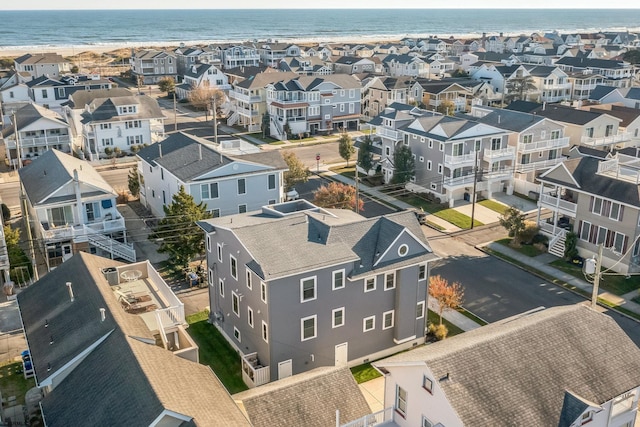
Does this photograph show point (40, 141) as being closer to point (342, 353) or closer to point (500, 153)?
point (500, 153)

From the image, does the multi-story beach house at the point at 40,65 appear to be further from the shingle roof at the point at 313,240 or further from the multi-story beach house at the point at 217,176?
the shingle roof at the point at 313,240

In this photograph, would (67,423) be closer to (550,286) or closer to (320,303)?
(320,303)

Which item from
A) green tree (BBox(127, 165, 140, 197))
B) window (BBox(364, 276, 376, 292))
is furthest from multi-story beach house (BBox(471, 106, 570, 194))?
green tree (BBox(127, 165, 140, 197))

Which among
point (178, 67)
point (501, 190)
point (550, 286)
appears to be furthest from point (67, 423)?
point (178, 67)

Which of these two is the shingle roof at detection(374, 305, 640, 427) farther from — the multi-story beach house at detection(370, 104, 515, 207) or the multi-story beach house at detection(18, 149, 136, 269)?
the multi-story beach house at detection(370, 104, 515, 207)

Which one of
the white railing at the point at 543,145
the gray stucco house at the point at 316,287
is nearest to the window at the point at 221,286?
the gray stucco house at the point at 316,287
